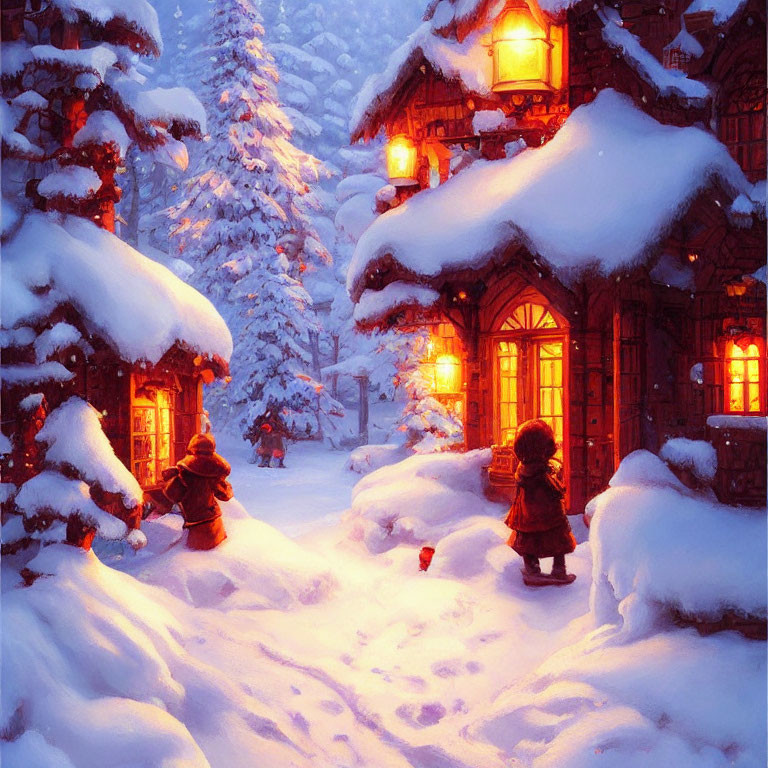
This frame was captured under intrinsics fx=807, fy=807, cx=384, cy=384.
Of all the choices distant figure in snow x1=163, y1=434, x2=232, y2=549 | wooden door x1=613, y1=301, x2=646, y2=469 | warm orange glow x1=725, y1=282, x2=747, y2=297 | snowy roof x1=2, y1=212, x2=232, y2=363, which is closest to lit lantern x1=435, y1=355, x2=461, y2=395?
wooden door x1=613, y1=301, x2=646, y2=469

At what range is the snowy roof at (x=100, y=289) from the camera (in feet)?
22.2

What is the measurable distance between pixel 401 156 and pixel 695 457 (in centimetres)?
843

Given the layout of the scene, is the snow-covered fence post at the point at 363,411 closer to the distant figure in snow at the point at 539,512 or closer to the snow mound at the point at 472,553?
the snow mound at the point at 472,553

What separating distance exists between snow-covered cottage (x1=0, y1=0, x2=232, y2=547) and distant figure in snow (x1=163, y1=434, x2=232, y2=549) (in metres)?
0.66

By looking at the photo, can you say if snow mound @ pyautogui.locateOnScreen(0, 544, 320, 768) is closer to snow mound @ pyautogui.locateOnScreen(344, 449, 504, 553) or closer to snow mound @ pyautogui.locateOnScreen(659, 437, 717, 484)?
snow mound @ pyautogui.locateOnScreen(659, 437, 717, 484)

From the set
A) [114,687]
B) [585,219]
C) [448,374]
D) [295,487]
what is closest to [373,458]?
[295,487]

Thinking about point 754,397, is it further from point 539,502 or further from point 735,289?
point 539,502

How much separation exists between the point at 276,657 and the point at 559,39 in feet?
30.9

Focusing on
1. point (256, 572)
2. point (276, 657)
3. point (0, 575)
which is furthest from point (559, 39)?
point (0, 575)

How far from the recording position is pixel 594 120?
1122 cm

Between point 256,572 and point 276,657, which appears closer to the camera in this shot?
point 276,657

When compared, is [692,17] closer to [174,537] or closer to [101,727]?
[174,537]

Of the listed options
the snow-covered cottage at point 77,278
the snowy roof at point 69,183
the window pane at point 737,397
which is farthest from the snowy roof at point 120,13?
the window pane at point 737,397

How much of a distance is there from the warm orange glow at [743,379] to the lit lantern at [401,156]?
5.98 metres
